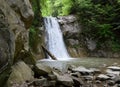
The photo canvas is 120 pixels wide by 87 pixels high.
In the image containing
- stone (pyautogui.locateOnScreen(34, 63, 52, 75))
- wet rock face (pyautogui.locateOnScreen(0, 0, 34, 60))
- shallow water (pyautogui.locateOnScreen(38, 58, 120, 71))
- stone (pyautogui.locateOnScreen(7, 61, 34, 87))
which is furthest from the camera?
shallow water (pyautogui.locateOnScreen(38, 58, 120, 71))

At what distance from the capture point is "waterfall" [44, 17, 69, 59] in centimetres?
1709

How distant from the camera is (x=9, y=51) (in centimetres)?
424

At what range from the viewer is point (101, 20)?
19562mm

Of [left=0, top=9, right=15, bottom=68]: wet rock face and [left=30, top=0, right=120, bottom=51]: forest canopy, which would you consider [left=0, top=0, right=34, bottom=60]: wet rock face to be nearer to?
[left=0, top=9, right=15, bottom=68]: wet rock face

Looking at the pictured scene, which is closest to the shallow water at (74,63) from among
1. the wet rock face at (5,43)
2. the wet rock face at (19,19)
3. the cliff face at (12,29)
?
the wet rock face at (19,19)

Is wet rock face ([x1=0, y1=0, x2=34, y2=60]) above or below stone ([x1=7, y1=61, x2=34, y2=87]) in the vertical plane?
above

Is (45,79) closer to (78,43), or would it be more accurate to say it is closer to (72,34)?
(78,43)

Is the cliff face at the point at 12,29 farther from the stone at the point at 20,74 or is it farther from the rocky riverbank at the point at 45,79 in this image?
the rocky riverbank at the point at 45,79

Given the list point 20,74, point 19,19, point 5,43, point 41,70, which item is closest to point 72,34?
point 19,19

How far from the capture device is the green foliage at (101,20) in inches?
725

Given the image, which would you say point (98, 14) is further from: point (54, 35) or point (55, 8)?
point (55, 8)

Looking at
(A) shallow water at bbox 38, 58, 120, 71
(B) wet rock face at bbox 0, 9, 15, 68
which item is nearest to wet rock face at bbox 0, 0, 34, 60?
(B) wet rock face at bbox 0, 9, 15, 68

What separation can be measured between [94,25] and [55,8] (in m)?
12.4

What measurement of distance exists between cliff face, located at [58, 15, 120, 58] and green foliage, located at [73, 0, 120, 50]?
42cm
